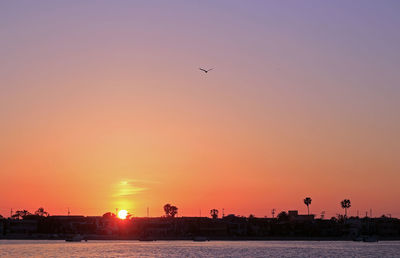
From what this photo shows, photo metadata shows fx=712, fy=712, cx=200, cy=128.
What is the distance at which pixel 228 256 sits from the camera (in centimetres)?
15850

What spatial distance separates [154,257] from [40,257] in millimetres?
24654

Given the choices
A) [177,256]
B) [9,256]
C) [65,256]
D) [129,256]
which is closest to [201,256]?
[177,256]

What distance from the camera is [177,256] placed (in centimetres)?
15738

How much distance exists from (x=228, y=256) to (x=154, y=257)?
16691 millimetres

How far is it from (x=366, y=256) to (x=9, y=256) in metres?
80.3

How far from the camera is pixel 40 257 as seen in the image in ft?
506

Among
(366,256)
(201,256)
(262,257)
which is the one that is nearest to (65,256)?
(201,256)

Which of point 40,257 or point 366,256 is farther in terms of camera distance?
point 366,256

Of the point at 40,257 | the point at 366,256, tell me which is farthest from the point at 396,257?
the point at 40,257

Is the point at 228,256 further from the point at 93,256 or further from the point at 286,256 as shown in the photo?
the point at 93,256

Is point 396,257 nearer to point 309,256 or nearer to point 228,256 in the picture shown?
point 309,256

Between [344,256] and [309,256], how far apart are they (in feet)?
28.0

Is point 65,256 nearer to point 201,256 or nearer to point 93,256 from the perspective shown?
point 93,256

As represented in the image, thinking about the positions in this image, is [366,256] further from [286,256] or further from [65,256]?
[65,256]
